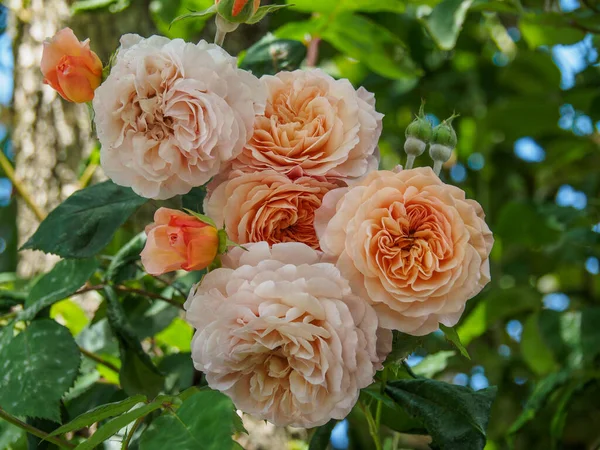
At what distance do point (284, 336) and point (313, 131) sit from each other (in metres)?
0.21

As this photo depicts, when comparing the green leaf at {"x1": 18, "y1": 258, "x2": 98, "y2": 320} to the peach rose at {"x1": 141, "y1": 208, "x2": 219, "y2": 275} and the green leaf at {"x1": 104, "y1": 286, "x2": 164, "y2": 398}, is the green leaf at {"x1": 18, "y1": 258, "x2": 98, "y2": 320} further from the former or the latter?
the peach rose at {"x1": 141, "y1": 208, "x2": 219, "y2": 275}

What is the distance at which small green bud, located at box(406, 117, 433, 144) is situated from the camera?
786 millimetres

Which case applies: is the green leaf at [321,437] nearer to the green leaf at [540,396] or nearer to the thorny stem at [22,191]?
the green leaf at [540,396]

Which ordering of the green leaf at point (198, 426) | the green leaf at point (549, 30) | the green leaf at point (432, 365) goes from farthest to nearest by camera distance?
the green leaf at point (549, 30)
the green leaf at point (432, 365)
the green leaf at point (198, 426)

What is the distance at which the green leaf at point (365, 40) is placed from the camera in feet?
4.26

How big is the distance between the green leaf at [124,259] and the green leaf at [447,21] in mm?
556

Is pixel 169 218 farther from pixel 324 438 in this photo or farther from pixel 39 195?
pixel 39 195

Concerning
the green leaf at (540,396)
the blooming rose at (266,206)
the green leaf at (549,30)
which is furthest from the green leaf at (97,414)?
the green leaf at (549,30)

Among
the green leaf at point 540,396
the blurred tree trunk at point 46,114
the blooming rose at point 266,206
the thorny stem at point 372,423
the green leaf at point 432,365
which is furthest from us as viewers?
the blurred tree trunk at point 46,114

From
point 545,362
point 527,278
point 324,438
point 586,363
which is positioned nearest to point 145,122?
point 324,438

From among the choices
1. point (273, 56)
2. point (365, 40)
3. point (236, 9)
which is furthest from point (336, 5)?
point (236, 9)

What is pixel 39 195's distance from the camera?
148cm

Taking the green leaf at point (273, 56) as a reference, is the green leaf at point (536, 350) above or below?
below

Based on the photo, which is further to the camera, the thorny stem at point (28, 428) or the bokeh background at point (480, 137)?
the bokeh background at point (480, 137)
